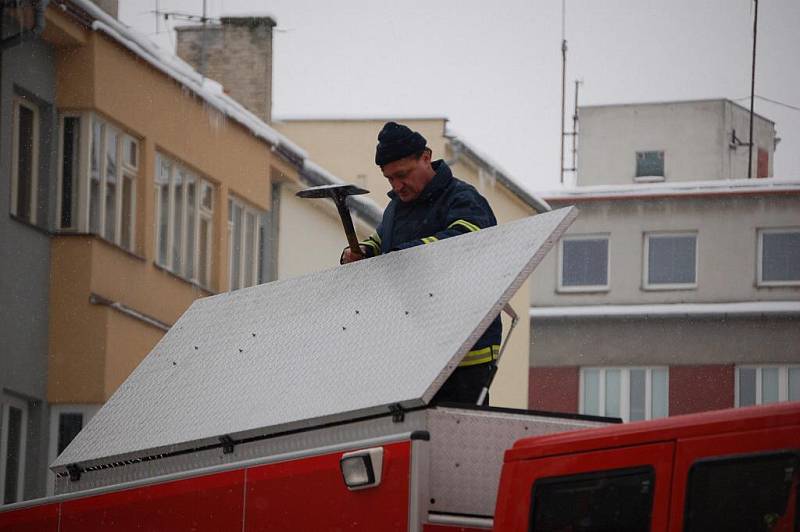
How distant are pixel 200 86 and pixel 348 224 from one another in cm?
1834

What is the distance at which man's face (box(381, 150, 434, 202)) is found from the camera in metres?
8.21

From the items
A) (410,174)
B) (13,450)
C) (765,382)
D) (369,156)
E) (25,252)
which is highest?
(369,156)

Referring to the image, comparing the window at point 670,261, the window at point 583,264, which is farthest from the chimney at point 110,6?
the window at point 670,261

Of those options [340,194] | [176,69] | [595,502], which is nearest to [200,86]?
[176,69]

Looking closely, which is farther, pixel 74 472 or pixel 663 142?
pixel 663 142

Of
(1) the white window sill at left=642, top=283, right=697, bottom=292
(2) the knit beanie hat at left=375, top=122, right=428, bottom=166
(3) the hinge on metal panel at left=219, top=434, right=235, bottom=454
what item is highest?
(1) the white window sill at left=642, top=283, right=697, bottom=292

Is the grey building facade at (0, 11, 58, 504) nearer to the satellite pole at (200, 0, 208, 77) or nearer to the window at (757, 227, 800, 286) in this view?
the satellite pole at (200, 0, 208, 77)

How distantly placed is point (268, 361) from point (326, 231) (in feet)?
85.4

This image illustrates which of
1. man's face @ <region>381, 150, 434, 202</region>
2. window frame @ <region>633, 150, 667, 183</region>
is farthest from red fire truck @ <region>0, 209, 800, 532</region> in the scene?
window frame @ <region>633, 150, 667, 183</region>

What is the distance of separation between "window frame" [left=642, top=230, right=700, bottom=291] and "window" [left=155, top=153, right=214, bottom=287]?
81.4ft

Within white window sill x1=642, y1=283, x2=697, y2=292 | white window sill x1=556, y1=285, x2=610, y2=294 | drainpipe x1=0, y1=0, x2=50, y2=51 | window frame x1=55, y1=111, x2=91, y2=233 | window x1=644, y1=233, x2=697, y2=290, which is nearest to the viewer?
drainpipe x1=0, y1=0, x2=50, y2=51

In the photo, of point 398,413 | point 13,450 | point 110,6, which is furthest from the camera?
point 110,6

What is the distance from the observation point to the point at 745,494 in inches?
215

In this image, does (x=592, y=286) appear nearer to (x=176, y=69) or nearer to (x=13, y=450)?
(x=176, y=69)
